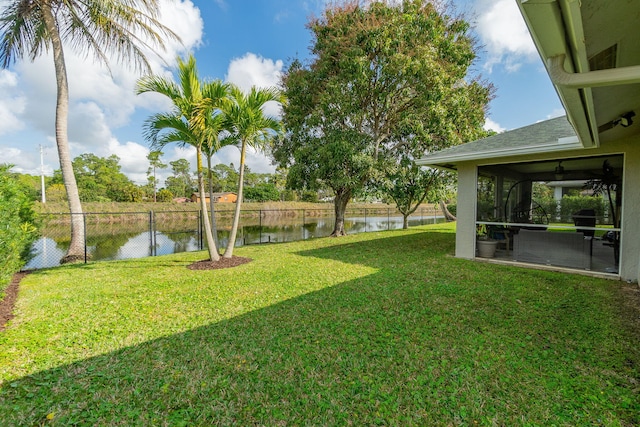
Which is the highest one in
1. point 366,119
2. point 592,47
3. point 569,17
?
point 366,119

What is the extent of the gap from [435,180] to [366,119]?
3.97 m

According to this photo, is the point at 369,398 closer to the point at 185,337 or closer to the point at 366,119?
the point at 185,337

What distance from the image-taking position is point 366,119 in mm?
10883

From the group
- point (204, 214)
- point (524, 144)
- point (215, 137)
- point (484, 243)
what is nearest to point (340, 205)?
point (484, 243)

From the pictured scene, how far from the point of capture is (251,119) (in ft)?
20.1

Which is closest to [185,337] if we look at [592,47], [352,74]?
[592,47]

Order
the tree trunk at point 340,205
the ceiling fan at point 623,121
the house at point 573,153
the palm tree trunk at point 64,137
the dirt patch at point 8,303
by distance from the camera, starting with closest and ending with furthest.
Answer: the house at point 573,153 < the dirt patch at point 8,303 < the ceiling fan at point 623,121 < the palm tree trunk at point 64,137 < the tree trunk at point 340,205

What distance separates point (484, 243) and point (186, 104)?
288 inches

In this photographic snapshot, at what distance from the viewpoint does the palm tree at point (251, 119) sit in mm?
6121

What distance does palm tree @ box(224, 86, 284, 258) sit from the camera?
241 inches

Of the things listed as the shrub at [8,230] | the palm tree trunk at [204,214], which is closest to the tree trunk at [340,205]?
the palm tree trunk at [204,214]

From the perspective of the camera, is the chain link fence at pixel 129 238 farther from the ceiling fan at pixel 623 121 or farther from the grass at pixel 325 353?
the ceiling fan at pixel 623 121

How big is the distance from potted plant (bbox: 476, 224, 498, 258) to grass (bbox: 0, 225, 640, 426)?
1.93 metres

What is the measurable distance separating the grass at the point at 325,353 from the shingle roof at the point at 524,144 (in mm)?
2507
